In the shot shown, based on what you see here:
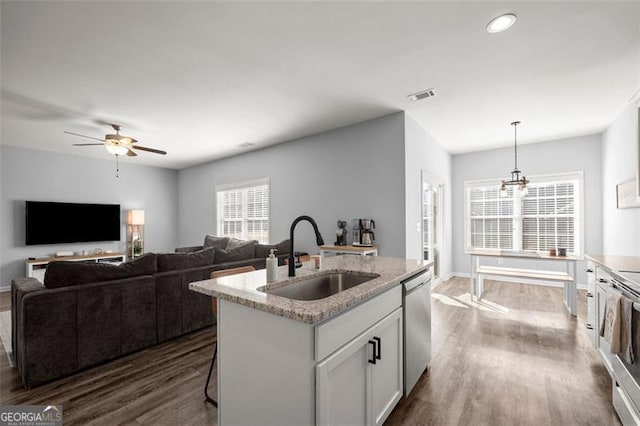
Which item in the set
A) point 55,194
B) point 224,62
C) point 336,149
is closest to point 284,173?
point 336,149

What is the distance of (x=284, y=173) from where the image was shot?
18.3ft

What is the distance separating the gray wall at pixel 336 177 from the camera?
410 cm

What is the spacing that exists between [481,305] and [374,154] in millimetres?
2755

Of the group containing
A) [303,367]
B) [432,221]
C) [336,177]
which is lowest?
[303,367]

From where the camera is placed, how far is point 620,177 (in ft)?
13.3

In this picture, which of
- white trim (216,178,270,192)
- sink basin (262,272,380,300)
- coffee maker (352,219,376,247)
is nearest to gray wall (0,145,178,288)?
white trim (216,178,270,192)

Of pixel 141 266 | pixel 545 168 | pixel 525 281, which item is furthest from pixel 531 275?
pixel 141 266

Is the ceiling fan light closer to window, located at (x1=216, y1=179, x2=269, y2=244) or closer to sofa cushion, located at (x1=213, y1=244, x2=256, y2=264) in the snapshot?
sofa cushion, located at (x1=213, y1=244, x2=256, y2=264)

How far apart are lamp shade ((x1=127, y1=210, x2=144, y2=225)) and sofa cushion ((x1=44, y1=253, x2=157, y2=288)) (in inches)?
188

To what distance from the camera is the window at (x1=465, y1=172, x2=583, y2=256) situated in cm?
534

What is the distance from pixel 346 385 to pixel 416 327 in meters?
0.98

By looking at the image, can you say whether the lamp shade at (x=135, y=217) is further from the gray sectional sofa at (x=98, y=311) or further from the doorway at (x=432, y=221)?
the doorway at (x=432, y=221)

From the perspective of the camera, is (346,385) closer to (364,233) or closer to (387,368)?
(387,368)

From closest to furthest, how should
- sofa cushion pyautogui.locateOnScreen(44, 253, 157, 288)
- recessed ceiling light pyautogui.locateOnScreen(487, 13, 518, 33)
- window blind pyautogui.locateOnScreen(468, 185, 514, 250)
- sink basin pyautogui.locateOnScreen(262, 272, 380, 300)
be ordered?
1. sink basin pyautogui.locateOnScreen(262, 272, 380, 300)
2. recessed ceiling light pyautogui.locateOnScreen(487, 13, 518, 33)
3. sofa cushion pyautogui.locateOnScreen(44, 253, 157, 288)
4. window blind pyautogui.locateOnScreen(468, 185, 514, 250)
